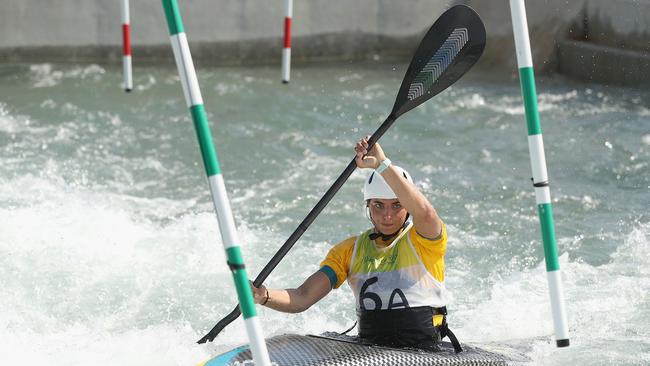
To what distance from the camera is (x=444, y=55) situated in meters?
3.95

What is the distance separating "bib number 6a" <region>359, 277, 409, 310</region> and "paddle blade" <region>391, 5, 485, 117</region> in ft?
2.11

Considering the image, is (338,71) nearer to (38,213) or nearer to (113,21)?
(113,21)

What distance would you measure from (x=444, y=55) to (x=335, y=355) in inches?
46.6

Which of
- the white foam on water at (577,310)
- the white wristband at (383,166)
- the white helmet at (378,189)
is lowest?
the white foam on water at (577,310)

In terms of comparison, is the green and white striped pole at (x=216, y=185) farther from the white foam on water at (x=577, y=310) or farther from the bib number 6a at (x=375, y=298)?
the white foam on water at (x=577, y=310)

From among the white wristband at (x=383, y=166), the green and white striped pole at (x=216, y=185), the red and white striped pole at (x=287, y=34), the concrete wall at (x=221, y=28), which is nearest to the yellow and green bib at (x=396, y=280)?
the white wristband at (x=383, y=166)

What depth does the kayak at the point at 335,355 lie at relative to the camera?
344cm

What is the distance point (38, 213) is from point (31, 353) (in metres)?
1.97

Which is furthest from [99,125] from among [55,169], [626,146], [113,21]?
[626,146]

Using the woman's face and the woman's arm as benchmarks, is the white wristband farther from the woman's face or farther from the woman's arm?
the woman's arm

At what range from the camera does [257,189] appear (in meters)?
7.25

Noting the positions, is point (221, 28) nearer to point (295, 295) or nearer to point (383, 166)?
point (295, 295)

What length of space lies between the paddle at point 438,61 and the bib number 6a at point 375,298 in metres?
0.39

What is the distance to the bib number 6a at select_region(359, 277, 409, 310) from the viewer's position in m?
3.61
